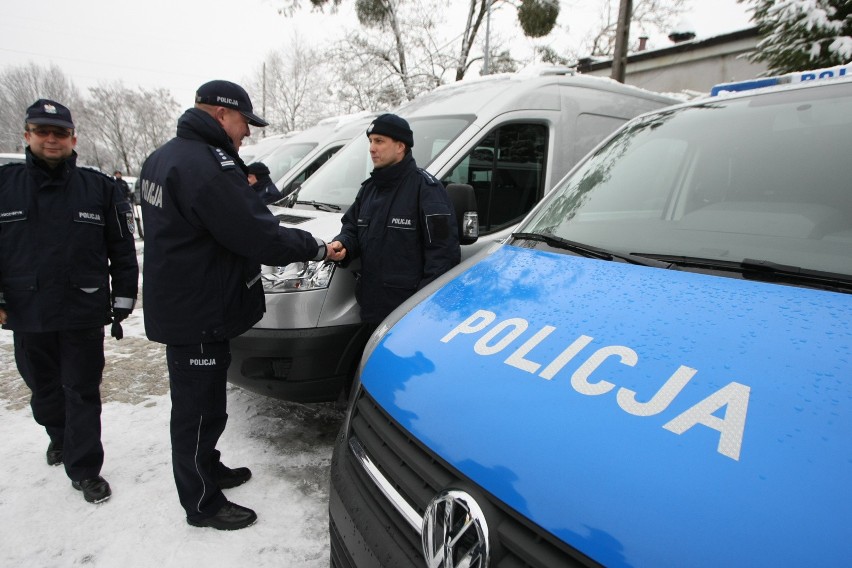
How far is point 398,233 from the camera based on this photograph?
8.57 ft

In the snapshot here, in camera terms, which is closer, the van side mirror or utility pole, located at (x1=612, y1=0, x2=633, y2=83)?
the van side mirror

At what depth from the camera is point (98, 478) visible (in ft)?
8.11

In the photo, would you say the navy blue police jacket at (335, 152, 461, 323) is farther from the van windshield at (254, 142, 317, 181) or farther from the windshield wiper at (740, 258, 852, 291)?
the van windshield at (254, 142, 317, 181)

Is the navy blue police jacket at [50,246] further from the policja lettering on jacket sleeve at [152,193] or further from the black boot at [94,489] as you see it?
the black boot at [94,489]

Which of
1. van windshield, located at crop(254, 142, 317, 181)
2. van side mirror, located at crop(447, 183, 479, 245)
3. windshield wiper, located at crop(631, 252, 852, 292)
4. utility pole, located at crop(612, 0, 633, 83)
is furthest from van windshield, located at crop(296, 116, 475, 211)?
utility pole, located at crop(612, 0, 633, 83)

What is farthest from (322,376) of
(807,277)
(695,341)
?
(807,277)

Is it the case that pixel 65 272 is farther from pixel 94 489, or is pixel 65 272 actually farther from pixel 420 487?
pixel 420 487

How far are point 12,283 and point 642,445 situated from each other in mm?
2789

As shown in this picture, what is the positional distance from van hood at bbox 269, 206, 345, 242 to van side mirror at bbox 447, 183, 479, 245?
0.75 m

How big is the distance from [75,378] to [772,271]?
9.65 ft

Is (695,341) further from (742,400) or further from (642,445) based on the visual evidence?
(642,445)

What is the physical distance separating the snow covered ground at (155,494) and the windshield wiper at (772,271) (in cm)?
181

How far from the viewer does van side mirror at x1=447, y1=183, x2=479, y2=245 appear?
2564 millimetres

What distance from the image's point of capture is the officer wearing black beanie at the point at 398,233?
258 cm
